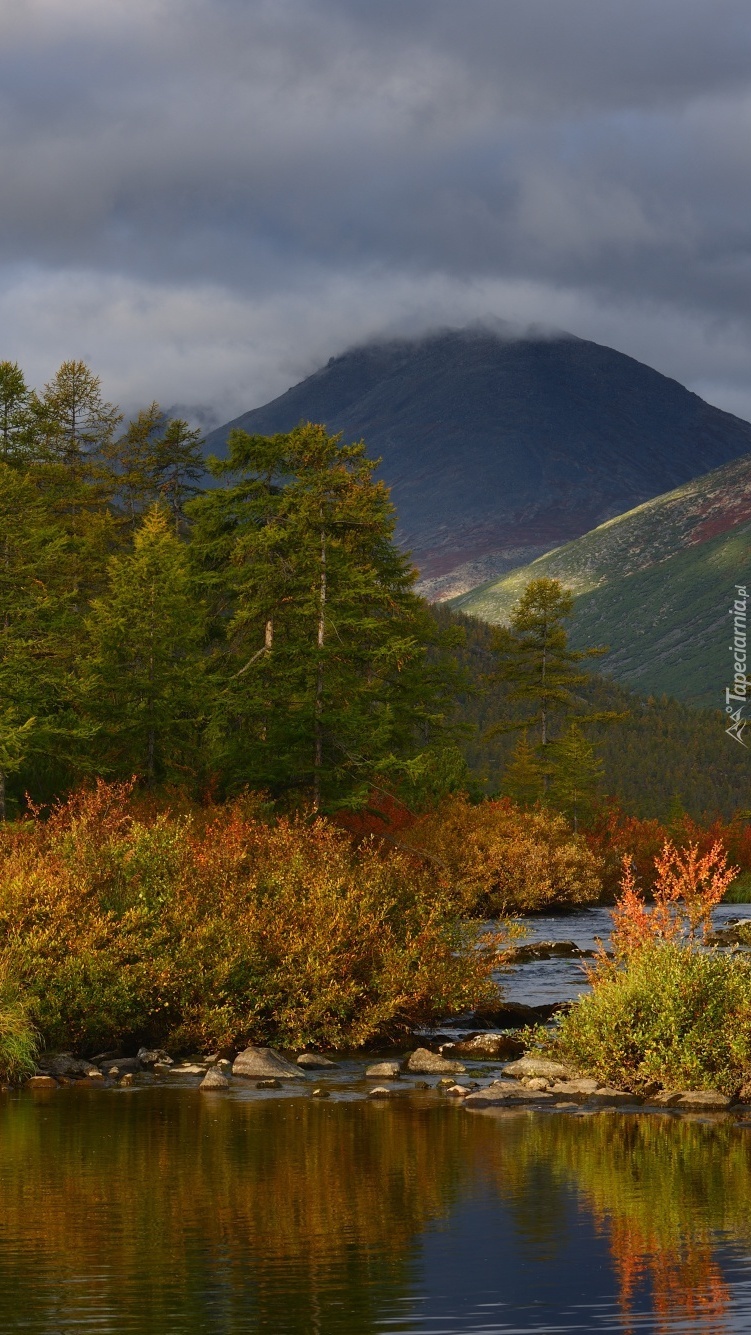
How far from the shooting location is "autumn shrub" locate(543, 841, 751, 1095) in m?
14.3

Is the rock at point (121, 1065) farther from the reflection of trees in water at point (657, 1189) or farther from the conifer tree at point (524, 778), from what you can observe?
the conifer tree at point (524, 778)

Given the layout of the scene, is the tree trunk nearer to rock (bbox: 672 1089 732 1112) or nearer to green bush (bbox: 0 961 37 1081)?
green bush (bbox: 0 961 37 1081)

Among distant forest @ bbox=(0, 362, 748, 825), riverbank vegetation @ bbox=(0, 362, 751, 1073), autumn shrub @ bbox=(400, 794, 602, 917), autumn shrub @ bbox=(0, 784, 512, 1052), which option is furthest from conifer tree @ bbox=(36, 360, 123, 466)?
autumn shrub @ bbox=(0, 784, 512, 1052)

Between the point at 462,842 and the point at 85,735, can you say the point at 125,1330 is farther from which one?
the point at 462,842

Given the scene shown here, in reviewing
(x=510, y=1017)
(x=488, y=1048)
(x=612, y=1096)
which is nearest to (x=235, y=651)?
(x=510, y=1017)

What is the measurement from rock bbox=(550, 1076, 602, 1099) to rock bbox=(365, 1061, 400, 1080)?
1.85m

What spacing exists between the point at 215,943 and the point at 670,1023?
17.8 feet

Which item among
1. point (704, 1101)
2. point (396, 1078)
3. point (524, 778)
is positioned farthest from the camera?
point (524, 778)

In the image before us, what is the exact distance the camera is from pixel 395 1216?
33.2 ft

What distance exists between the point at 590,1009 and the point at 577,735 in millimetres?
49050

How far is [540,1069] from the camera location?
15.3 m

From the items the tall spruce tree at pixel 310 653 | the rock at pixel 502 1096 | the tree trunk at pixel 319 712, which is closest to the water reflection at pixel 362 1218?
the rock at pixel 502 1096

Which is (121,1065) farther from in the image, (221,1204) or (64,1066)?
(221,1204)

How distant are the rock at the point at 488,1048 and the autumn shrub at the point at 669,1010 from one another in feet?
6.74
